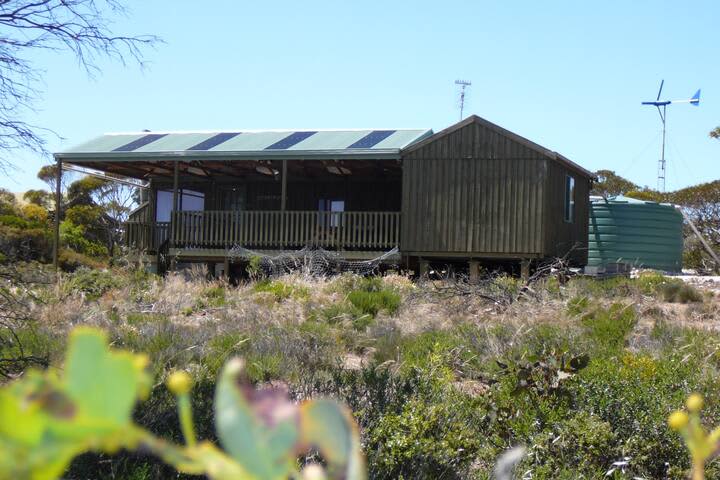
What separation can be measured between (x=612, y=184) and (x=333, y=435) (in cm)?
4992

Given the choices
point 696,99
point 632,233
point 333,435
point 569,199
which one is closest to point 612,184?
point 696,99

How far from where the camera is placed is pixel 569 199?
2153 cm

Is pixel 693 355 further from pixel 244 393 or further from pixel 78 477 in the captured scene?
pixel 244 393

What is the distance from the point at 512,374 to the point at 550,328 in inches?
130

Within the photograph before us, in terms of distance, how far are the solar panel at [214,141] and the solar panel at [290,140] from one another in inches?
69.5

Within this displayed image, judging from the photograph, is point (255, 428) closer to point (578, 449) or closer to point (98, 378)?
point (98, 378)

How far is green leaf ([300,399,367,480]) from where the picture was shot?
0.46 meters

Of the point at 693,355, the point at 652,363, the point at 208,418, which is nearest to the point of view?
the point at 208,418

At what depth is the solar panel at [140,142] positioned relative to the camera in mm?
21672

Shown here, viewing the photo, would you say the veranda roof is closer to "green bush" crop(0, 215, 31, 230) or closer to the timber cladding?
the timber cladding

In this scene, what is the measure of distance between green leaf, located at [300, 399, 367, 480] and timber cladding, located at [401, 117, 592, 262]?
18.5 metres

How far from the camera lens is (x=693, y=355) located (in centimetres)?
776

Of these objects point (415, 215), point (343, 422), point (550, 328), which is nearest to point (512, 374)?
point (550, 328)

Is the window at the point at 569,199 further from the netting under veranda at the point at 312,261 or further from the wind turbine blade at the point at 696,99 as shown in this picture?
the wind turbine blade at the point at 696,99
